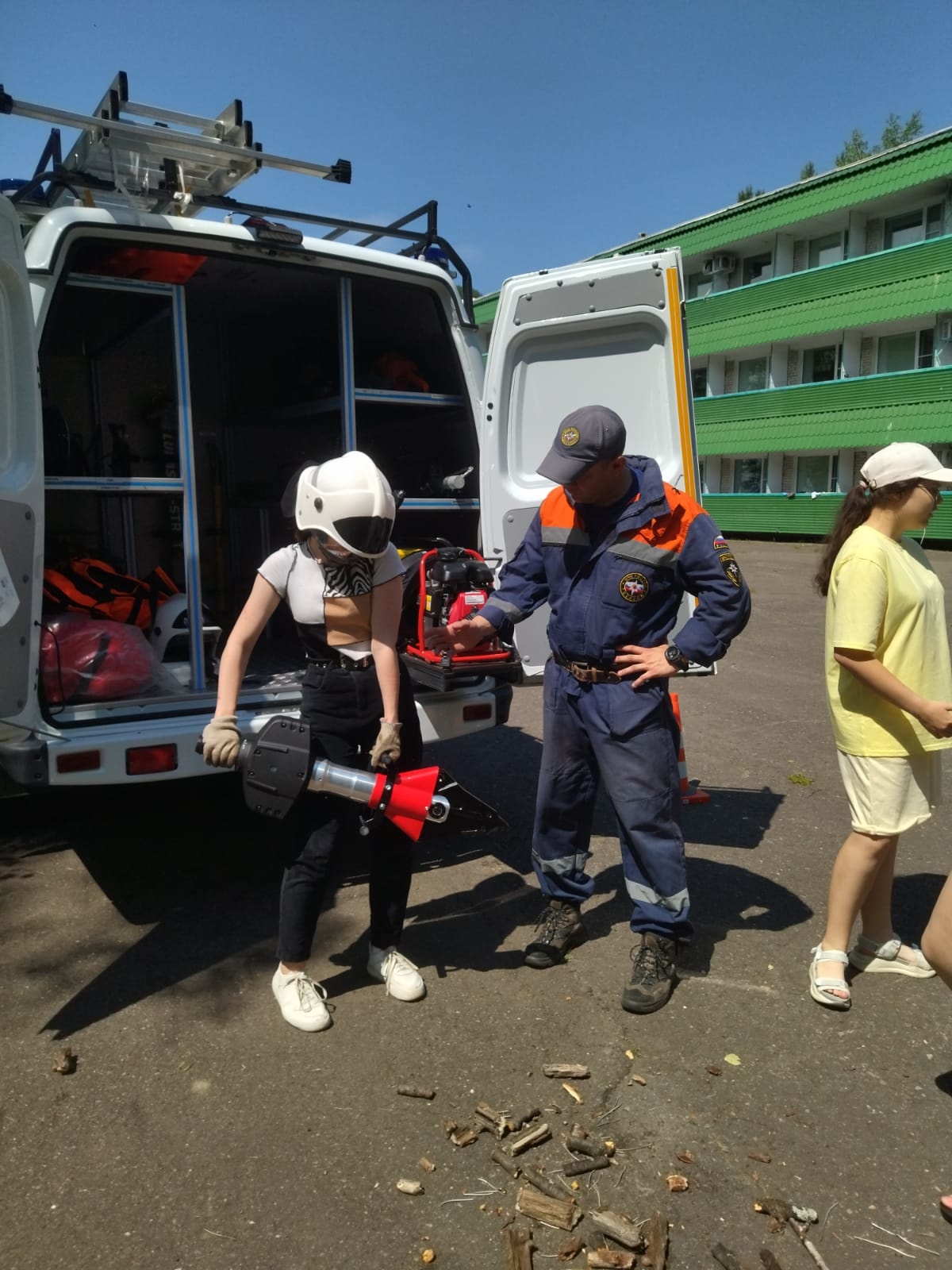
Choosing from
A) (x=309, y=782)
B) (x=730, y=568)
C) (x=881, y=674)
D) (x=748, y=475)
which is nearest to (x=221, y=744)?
(x=309, y=782)

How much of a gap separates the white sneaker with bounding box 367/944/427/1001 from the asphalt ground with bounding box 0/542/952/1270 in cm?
5

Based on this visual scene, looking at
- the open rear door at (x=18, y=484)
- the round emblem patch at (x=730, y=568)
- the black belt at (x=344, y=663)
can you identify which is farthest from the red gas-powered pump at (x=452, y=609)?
the open rear door at (x=18, y=484)

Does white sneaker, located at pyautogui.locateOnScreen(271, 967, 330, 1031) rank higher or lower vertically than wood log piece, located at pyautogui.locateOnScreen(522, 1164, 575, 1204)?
higher

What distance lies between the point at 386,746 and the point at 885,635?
168cm

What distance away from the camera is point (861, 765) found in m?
3.19

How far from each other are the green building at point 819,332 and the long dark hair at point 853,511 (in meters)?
20.5

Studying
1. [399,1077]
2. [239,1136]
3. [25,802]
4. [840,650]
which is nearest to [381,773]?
[399,1077]

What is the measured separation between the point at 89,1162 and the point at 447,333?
381 cm

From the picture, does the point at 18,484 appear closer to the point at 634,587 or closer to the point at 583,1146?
the point at 634,587

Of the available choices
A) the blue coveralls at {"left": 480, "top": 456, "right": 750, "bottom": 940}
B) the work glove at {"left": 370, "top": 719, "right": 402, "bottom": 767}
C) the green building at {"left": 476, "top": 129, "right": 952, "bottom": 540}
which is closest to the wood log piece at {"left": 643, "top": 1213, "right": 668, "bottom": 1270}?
the blue coveralls at {"left": 480, "top": 456, "right": 750, "bottom": 940}

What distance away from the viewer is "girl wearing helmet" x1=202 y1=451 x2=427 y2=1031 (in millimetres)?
3055

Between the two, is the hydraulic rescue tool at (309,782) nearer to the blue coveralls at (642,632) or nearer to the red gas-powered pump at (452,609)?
the blue coveralls at (642,632)

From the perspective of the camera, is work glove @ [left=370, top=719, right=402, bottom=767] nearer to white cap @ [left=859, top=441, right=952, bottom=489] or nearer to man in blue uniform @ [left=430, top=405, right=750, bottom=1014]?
man in blue uniform @ [left=430, top=405, right=750, bottom=1014]

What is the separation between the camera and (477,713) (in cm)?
436
